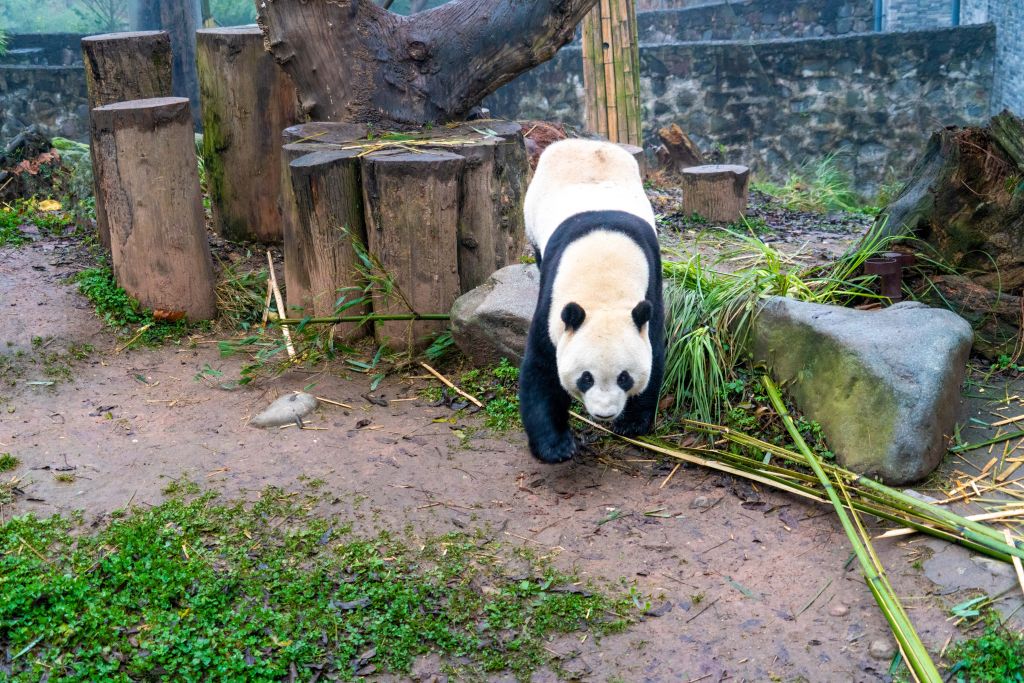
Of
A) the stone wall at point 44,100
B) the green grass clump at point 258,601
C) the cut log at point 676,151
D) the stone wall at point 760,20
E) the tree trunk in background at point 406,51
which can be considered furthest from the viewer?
the stone wall at point 760,20

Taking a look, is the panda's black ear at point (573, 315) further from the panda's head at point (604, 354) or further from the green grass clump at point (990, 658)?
the green grass clump at point (990, 658)

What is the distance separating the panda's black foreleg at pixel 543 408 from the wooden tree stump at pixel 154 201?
8.02 ft

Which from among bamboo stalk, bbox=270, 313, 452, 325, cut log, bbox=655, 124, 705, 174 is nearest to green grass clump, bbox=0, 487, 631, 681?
bamboo stalk, bbox=270, 313, 452, 325

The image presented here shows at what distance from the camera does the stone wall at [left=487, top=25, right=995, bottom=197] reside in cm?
1130

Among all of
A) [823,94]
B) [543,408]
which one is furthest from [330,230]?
[823,94]

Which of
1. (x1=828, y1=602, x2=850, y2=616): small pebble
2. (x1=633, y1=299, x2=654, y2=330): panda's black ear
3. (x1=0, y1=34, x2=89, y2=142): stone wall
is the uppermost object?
(x1=0, y1=34, x2=89, y2=142): stone wall

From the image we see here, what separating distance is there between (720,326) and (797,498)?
3.63 feet

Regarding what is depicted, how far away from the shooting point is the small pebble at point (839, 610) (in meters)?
3.15

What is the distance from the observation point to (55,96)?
512 inches

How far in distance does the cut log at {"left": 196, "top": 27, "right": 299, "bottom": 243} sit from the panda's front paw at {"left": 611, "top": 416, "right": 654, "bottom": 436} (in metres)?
2.97

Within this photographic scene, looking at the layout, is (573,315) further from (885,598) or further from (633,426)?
(885,598)

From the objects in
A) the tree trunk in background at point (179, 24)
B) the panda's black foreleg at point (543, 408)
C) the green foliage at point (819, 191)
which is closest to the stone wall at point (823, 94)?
the green foliage at point (819, 191)

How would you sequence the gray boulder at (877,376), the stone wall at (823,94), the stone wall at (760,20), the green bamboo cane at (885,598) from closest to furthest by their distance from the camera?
the green bamboo cane at (885,598) < the gray boulder at (877,376) < the stone wall at (823,94) < the stone wall at (760,20)

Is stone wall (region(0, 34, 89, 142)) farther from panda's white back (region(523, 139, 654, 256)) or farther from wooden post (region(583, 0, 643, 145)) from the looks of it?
panda's white back (region(523, 139, 654, 256))
